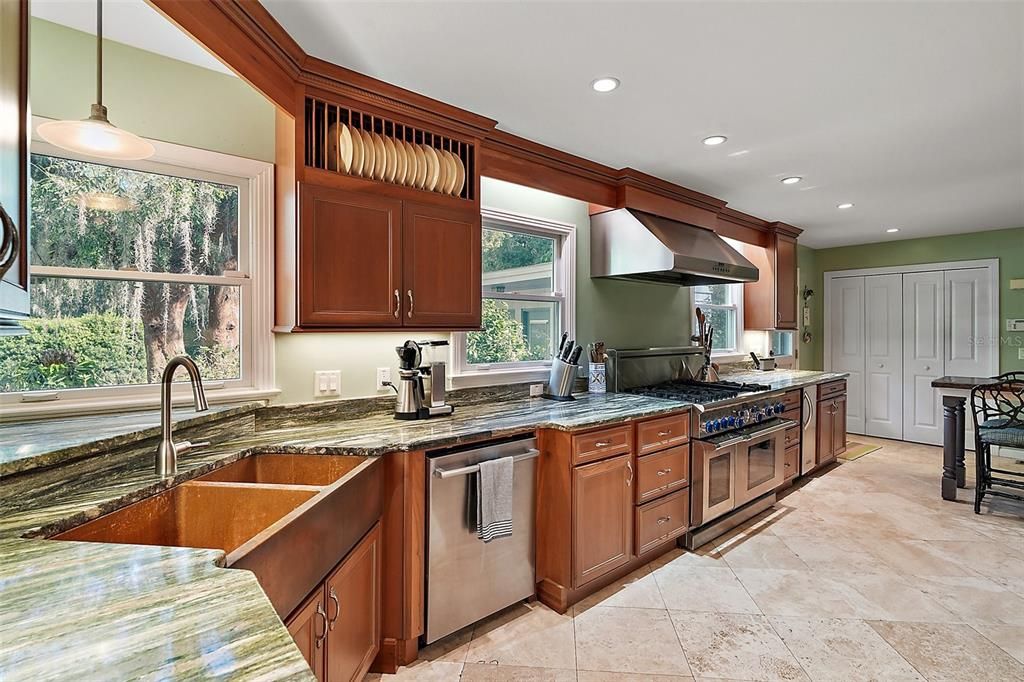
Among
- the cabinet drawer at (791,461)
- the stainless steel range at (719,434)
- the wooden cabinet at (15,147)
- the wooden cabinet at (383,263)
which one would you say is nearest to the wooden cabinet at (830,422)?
the cabinet drawer at (791,461)

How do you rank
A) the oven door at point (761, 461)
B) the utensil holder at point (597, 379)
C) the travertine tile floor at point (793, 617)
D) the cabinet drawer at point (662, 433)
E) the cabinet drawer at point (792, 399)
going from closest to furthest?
the travertine tile floor at point (793, 617) < the cabinet drawer at point (662, 433) < the oven door at point (761, 461) < the utensil holder at point (597, 379) < the cabinet drawer at point (792, 399)

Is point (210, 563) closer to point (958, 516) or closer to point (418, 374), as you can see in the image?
point (418, 374)

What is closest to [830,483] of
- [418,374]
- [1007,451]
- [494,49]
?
[1007,451]

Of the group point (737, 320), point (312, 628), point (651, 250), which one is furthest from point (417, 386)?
point (737, 320)

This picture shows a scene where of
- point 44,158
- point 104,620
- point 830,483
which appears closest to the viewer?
point 104,620

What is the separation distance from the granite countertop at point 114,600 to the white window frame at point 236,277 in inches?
17.6

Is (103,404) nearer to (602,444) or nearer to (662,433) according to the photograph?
(602,444)

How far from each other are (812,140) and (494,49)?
2044mm

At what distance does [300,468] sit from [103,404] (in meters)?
0.78

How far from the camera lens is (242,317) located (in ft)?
7.36

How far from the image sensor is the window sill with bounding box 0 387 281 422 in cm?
172

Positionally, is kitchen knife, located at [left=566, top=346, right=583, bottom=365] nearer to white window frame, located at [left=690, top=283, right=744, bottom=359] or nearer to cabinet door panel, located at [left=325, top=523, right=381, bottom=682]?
cabinet door panel, located at [left=325, top=523, right=381, bottom=682]

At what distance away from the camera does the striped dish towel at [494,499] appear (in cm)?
213

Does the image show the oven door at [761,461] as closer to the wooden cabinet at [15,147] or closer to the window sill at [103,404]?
the window sill at [103,404]
